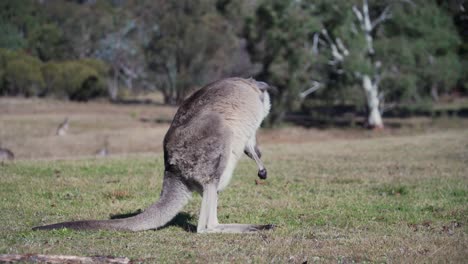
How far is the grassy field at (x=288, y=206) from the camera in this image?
18.9ft

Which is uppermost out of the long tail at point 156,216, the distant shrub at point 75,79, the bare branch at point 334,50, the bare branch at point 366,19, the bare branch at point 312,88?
the bare branch at point 366,19

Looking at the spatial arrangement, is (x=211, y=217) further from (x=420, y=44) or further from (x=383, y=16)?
(x=383, y=16)

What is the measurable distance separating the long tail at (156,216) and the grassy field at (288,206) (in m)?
0.09

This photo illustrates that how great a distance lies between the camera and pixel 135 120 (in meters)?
32.9

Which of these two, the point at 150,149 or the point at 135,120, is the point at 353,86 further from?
the point at 150,149

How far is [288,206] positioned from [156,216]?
237cm

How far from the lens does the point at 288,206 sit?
8453 mm

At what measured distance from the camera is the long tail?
6.43 metres

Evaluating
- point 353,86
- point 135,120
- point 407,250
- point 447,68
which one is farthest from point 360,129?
point 407,250

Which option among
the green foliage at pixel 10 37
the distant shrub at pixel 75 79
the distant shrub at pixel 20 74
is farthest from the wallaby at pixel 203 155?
the distant shrub at pixel 75 79

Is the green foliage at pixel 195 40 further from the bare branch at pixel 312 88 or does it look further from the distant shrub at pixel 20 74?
the bare branch at pixel 312 88

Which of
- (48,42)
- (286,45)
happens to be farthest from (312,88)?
(48,42)

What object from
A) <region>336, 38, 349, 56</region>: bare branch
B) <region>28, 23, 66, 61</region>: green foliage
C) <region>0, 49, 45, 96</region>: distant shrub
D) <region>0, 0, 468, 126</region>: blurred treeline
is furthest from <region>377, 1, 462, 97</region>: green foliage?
<region>28, 23, 66, 61</region>: green foliage

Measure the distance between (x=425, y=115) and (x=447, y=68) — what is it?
855 centimetres
